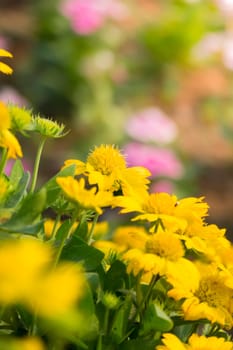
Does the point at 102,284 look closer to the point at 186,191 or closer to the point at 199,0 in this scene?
the point at 186,191

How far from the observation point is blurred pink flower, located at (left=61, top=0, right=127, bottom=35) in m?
4.18

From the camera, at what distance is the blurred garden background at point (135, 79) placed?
4.19m

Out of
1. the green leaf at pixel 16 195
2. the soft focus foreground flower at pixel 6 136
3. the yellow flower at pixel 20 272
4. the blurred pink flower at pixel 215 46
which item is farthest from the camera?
Answer: the blurred pink flower at pixel 215 46

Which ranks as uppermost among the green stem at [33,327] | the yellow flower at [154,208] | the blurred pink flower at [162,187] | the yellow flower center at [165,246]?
the blurred pink flower at [162,187]

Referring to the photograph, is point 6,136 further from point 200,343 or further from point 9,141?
point 200,343

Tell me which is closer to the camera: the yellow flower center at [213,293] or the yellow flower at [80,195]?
the yellow flower at [80,195]

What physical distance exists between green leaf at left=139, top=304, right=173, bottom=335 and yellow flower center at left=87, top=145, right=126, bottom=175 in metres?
0.14

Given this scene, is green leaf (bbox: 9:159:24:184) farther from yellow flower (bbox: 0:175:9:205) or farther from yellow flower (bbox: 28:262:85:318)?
yellow flower (bbox: 28:262:85:318)

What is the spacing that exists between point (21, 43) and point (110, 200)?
428cm

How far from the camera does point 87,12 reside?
4.18 metres

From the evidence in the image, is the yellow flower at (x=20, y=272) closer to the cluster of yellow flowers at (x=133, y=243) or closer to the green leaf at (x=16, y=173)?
the cluster of yellow flowers at (x=133, y=243)

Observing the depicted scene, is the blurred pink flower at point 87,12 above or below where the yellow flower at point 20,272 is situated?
above

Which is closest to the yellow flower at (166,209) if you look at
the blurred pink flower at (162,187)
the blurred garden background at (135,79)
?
the blurred pink flower at (162,187)

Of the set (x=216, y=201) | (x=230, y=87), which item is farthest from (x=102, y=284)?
(x=230, y=87)
